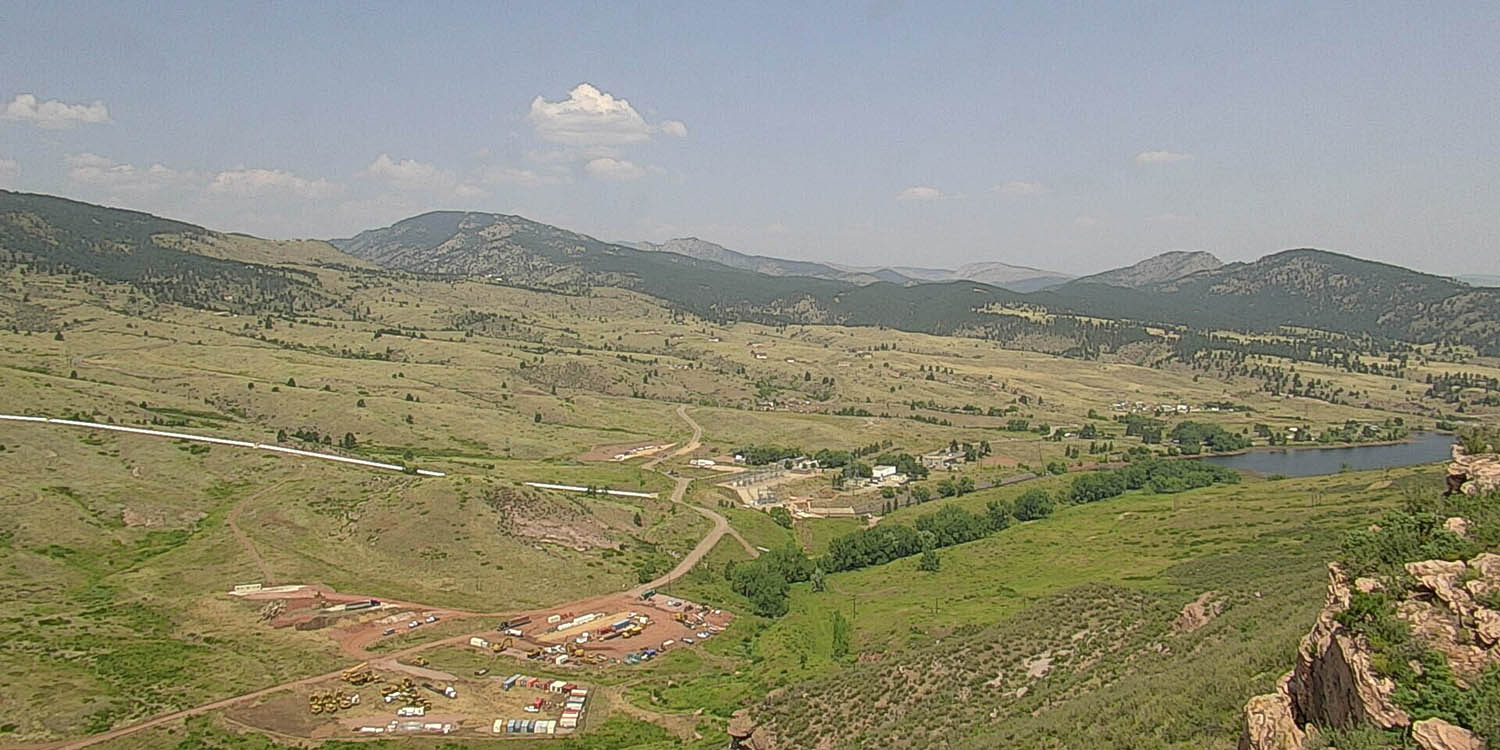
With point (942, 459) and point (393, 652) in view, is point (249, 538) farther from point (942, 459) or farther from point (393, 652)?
point (942, 459)

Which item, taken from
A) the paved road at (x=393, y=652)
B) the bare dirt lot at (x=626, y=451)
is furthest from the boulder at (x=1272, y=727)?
the bare dirt lot at (x=626, y=451)

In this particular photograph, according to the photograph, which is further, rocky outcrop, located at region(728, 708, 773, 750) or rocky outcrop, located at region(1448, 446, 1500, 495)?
rocky outcrop, located at region(728, 708, 773, 750)

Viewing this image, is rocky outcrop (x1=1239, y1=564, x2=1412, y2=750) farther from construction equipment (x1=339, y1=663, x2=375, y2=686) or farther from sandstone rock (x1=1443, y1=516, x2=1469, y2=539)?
construction equipment (x1=339, y1=663, x2=375, y2=686)

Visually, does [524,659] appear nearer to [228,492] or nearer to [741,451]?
[228,492]

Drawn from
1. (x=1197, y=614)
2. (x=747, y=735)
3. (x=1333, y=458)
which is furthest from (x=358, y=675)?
(x=1333, y=458)

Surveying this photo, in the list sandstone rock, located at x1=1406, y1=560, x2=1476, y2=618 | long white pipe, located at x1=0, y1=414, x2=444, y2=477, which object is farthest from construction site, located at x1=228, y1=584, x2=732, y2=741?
sandstone rock, located at x1=1406, y1=560, x2=1476, y2=618
